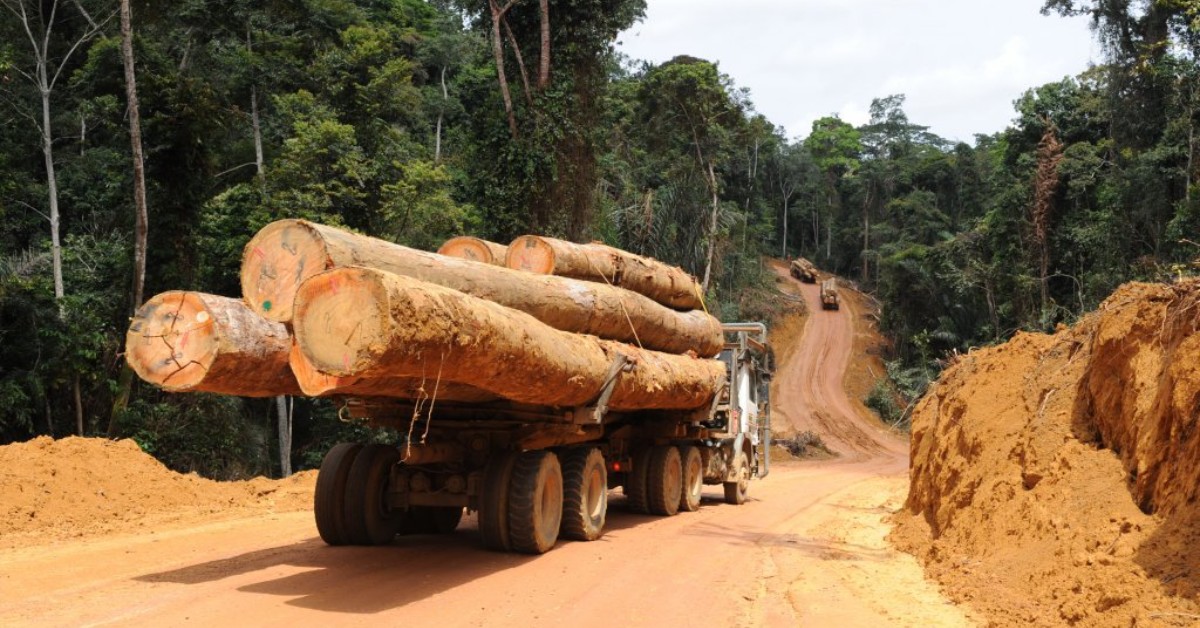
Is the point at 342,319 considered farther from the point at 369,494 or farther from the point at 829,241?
the point at 829,241

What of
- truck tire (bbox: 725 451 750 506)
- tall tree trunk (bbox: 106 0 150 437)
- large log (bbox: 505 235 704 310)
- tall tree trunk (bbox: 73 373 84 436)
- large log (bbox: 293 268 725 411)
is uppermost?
tall tree trunk (bbox: 106 0 150 437)

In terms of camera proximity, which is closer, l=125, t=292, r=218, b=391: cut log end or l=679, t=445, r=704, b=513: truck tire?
l=125, t=292, r=218, b=391: cut log end

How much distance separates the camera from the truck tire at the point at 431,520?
10.5m

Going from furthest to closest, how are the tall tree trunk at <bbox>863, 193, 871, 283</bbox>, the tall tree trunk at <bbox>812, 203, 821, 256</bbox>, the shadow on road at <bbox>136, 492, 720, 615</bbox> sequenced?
the tall tree trunk at <bbox>812, 203, 821, 256</bbox> → the tall tree trunk at <bbox>863, 193, 871, 283</bbox> → the shadow on road at <bbox>136, 492, 720, 615</bbox>

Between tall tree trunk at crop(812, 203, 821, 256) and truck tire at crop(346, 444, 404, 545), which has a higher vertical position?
tall tree trunk at crop(812, 203, 821, 256)

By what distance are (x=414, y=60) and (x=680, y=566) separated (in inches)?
1918

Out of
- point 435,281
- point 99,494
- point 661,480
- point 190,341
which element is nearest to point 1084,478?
point 435,281

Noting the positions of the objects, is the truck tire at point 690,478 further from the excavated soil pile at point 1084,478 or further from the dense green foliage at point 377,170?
the dense green foliage at point 377,170

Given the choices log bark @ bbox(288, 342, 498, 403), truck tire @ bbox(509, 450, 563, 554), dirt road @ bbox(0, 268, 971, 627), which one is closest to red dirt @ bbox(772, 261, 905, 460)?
dirt road @ bbox(0, 268, 971, 627)

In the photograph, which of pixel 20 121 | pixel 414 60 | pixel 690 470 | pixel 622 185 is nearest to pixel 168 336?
pixel 690 470

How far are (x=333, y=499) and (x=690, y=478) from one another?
21.7ft

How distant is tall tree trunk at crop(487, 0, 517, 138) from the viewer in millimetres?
24297

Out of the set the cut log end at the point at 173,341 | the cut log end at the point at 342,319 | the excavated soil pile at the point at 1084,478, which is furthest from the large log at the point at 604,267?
the cut log end at the point at 342,319

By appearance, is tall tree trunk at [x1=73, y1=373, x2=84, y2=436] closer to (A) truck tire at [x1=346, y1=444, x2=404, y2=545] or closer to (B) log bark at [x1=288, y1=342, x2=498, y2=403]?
(A) truck tire at [x1=346, y1=444, x2=404, y2=545]
